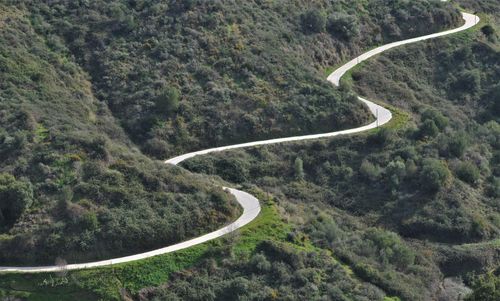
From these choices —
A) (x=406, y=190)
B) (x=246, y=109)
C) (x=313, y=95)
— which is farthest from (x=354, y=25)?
(x=406, y=190)

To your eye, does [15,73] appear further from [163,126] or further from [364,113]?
[364,113]

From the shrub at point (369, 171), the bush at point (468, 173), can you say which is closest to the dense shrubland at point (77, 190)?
the shrub at point (369, 171)

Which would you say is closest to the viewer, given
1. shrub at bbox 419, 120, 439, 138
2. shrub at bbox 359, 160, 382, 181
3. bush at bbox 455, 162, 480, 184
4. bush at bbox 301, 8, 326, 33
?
shrub at bbox 359, 160, 382, 181

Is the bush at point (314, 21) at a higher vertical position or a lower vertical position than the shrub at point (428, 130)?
higher

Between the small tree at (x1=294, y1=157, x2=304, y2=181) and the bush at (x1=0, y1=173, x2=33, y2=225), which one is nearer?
the bush at (x1=0, y1=173, x2=33, y2=225)

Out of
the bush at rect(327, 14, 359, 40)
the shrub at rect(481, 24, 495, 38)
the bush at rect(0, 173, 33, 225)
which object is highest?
the bush at rect(327, 14, 359, 40)

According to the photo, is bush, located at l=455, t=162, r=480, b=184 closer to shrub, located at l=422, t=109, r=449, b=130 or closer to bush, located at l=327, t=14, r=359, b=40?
shrub, located at l=422, t=109, r=449, b=130

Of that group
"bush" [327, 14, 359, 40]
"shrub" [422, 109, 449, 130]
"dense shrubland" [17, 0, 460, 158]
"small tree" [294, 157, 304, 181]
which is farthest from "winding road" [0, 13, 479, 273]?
"small tree" [294, 157, 304, 181]

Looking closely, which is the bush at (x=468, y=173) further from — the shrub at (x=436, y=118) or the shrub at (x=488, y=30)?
the shrub at (x=488, y=30)
